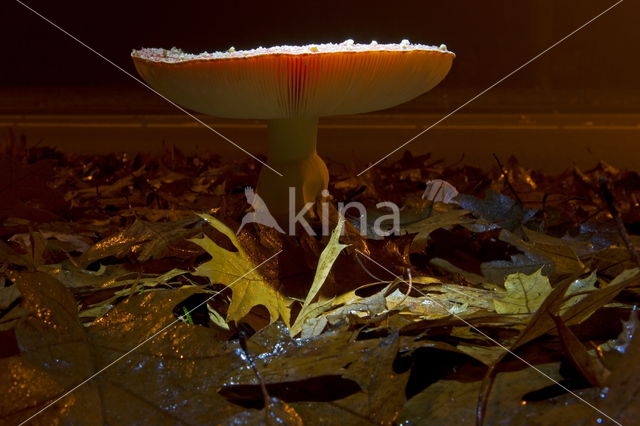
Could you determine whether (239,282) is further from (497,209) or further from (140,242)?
(497,209)

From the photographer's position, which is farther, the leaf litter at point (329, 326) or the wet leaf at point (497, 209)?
the wet leaf at point (497, 209)

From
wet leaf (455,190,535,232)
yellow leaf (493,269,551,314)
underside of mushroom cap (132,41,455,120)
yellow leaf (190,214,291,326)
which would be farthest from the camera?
wet leaf (455,190,535,232)

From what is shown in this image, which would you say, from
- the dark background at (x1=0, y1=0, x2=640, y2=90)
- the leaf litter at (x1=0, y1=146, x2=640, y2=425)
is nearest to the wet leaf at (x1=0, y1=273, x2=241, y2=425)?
the leaf litter at (x1=0, y1=146, x2=640, y2=425)

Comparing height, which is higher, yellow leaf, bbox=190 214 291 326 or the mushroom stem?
the mushroom stem

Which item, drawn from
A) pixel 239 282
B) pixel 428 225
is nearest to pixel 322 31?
pixel 428 225

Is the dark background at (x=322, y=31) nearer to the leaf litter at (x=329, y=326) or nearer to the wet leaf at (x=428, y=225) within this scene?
the wet leaf at (x=428, y=225)

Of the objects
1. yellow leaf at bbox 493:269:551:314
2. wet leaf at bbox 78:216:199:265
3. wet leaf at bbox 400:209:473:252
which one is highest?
yellow leaf at bbox 493:269:551:314

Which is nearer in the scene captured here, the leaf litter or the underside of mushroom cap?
the leaf litter

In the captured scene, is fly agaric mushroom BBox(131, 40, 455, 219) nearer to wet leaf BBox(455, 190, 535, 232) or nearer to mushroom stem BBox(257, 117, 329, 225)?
mushroom stem BBox(257, 117, 329, 225)

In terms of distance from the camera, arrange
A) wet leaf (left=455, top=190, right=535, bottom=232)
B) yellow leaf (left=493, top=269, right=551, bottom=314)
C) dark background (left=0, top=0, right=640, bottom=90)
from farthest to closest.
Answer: dark background (left=0, top=0, right=640, bottom=90)
wet leaf (left=455, top=190, right=535, bottom=232)
yellow leaf (left=493, top=269, right=551, bottom=314)

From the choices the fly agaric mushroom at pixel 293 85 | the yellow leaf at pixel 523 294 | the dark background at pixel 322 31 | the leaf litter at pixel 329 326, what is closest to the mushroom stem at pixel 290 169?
the fly agaric mushroom at pixel 293 85
